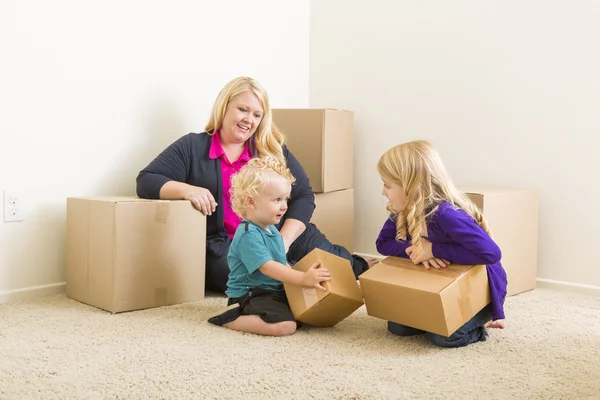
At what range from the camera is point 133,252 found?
210 centimetres

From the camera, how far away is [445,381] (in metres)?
1.47

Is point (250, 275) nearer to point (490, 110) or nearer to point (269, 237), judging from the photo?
point (269, 237)

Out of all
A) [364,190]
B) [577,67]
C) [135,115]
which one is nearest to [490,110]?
[577,67]

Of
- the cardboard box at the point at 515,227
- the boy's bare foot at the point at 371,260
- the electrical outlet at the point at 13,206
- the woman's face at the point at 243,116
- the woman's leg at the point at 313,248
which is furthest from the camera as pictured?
the boy's bare foot at the point at 371,260

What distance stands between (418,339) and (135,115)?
1.40 meters

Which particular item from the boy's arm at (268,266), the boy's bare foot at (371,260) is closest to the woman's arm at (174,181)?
the boy's arm at (268,266)

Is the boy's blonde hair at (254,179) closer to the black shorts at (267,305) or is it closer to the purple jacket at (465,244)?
the black shorts at (267,305)

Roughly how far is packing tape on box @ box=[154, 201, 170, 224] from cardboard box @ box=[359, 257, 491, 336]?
729 mm

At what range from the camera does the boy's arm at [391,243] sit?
1.92m

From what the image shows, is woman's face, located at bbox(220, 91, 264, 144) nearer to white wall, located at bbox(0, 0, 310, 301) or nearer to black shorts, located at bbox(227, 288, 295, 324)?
white wall, located at bbox(0, 0, 310, 301)

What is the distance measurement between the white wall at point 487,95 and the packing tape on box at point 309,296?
4.02ft

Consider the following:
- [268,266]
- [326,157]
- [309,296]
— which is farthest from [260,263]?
[326,157]

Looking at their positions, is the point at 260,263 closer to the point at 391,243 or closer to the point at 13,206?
the point at 391,243

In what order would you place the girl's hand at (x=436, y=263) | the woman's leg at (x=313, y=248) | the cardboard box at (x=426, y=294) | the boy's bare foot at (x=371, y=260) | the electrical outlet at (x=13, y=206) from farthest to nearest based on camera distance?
the boy's bare foot at (x=371, y=260) < the woman's leg at (x=313, y=248) < the electrical outlet at (x=13, y=206) < the girl's hand at (x=436, y=263) < the cardboard box at (x=426, y=294)
